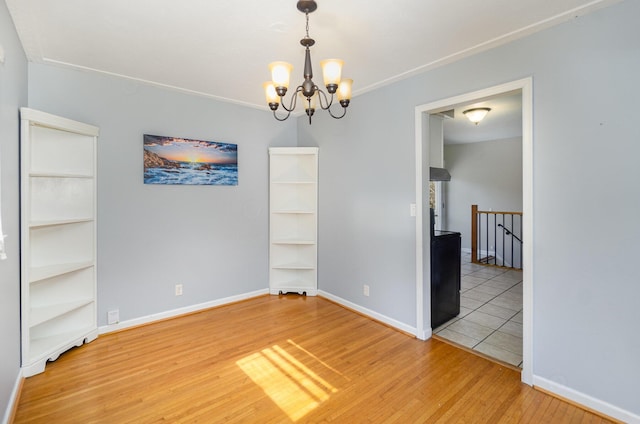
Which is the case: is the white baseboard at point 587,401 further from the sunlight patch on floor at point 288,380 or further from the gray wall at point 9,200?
the gray wall at point 9,200

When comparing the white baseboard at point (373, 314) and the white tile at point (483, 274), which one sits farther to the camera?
the white tile at point (483, 274)

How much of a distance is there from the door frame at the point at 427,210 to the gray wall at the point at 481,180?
5010 millimetres

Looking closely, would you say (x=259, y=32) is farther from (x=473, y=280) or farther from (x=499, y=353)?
(x=473, y=280)

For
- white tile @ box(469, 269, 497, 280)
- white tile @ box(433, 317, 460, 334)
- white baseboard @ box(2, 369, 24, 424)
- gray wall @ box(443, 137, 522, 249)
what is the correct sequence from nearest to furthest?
white baseboard @ box(2, 369, 24, 424)
white tile @ box(433, 317, 460, 334)
white tile @ box(469, 269, 497, 280)
gray wall @ box(443, 137, 522, 249)

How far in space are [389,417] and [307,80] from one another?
2.11 metres

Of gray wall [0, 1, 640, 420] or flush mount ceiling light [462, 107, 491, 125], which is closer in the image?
gray wall [0, 1, 640, 420]

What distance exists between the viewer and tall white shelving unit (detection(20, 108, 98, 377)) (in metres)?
2.45

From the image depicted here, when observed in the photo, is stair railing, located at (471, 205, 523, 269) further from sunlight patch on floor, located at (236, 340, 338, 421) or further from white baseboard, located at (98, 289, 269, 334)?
sunlight patch on floor, located at (236, 340, 338, 421)

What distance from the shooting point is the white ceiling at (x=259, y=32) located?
1.87 m

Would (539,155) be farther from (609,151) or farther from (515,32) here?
(515,32)

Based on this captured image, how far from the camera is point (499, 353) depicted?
263 cm

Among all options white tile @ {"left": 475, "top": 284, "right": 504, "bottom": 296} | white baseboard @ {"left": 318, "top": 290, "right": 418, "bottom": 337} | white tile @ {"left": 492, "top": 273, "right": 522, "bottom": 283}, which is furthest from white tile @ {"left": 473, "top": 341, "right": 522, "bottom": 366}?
white tile @ {"left": 492, "top": 273, "right": 522, "bottom": 283}

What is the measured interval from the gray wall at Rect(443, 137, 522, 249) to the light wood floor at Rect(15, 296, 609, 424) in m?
5.34

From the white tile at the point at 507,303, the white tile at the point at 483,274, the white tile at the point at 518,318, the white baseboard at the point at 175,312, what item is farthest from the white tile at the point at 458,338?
the white tile at the point at 483,274
